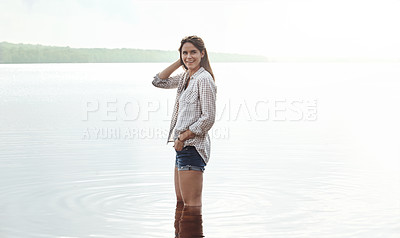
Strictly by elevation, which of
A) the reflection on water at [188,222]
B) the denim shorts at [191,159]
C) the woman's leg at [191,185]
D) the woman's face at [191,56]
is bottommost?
the reflection on water at [188,222]

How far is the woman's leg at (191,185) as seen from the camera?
6.49 m

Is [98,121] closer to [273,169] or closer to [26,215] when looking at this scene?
[273,169]

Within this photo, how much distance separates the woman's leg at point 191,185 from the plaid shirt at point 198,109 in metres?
0.18

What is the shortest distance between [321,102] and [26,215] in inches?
774

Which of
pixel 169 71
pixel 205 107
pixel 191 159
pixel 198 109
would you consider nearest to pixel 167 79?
pixel 169 71

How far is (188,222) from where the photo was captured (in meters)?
6.68

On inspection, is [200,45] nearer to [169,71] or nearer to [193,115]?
[169,71]

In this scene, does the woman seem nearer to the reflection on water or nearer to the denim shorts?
the denim shorts

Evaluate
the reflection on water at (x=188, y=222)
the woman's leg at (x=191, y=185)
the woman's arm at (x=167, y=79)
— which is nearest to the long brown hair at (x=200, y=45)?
the woman's arm at (x=167, y=79)

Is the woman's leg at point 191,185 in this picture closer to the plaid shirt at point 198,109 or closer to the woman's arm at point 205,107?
the plaid shirt at point 198,109

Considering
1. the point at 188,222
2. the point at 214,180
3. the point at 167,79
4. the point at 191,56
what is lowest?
the point at 188,222

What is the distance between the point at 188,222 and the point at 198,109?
1.06 meters

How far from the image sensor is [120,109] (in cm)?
2239

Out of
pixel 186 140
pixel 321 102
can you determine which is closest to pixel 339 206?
pixel 186 140
